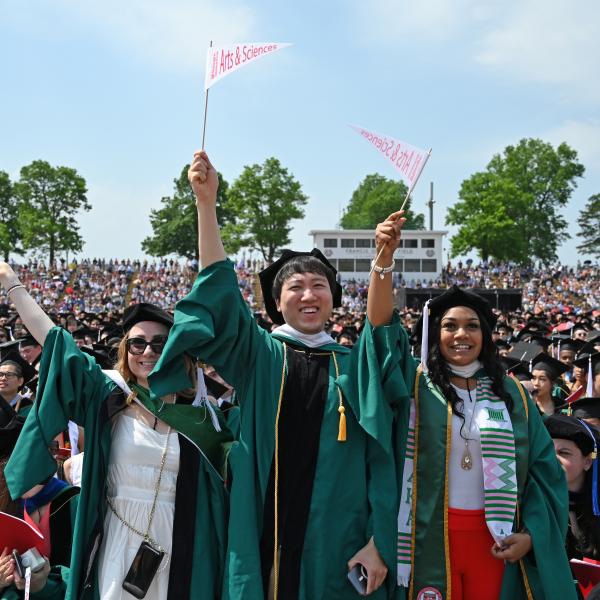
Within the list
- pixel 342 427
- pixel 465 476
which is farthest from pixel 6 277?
pixel 465 476

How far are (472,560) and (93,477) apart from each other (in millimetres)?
1647

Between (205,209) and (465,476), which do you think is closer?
(205,209)

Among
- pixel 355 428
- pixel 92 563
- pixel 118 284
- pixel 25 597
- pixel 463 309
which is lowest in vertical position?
pixel 25 597

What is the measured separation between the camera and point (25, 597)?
3092 mm

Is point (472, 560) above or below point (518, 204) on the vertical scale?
below

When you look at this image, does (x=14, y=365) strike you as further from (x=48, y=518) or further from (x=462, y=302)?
(x=462, y=302)

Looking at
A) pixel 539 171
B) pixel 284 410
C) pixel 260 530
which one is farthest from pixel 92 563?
pixel 539 171

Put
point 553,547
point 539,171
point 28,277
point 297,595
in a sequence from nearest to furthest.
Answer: point 297,595, point 553,547, point 28,277, point 539,171

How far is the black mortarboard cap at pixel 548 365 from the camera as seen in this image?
7430 mm

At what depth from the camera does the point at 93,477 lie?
3.04 m

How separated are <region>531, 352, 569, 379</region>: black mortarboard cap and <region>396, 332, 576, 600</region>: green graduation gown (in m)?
4.50

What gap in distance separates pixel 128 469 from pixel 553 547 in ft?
6.03

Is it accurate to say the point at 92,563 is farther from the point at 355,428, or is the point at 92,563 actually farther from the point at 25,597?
the point at 355,428

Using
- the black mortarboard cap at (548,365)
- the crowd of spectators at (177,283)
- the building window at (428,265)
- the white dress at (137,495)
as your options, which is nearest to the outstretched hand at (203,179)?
the white dress at (137,495)
